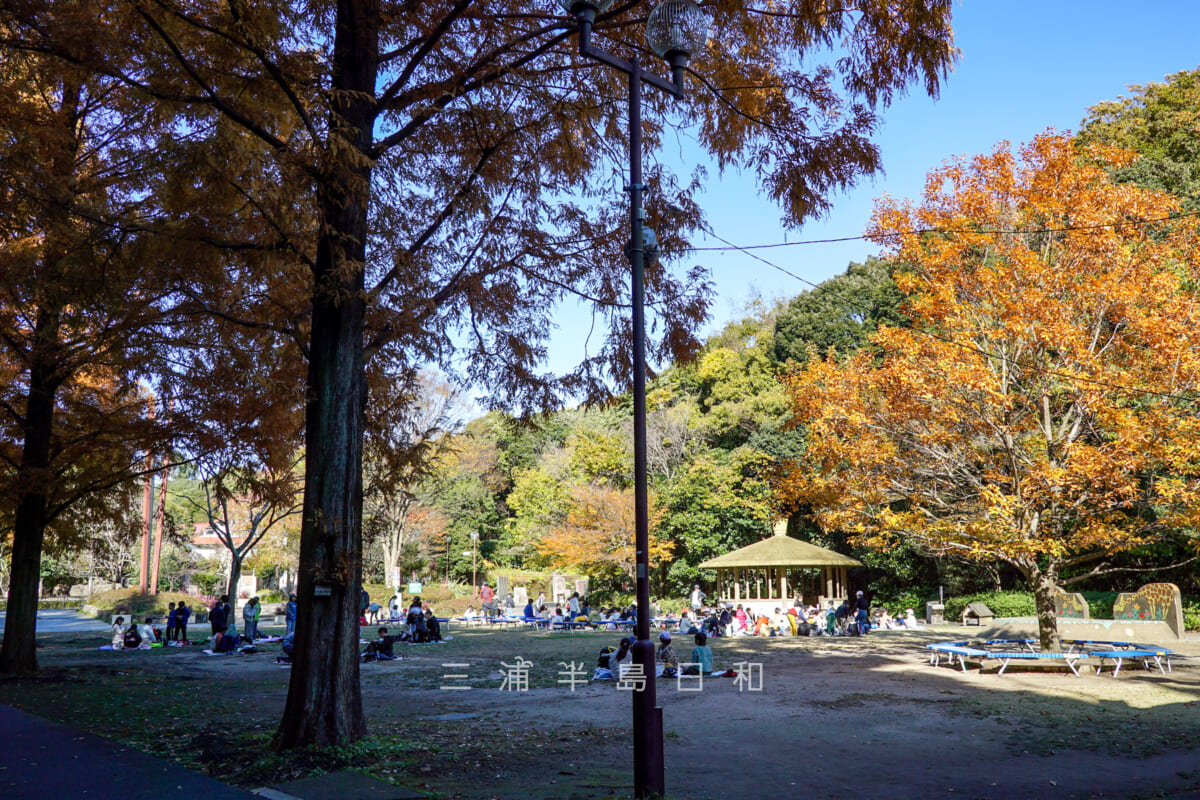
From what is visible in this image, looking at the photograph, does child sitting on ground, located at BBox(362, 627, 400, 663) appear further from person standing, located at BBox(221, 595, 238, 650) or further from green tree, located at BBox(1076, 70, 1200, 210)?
green tree, located at BBox(1076, 70, 1200, 210)

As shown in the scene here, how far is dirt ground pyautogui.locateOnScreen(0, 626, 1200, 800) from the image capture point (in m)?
7.60

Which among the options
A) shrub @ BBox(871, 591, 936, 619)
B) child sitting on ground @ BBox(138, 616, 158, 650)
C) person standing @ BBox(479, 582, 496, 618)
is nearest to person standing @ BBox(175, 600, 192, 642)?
child sitting on ground @ BBox(138, 616, 158, 650)

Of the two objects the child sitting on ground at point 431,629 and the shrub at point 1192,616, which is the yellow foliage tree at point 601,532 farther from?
the shrub at point 1192,616

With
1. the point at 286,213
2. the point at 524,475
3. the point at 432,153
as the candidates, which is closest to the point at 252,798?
the point at 286,213

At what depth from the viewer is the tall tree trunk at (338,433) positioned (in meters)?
8.59

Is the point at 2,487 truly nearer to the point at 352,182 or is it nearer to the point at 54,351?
the point at 54,351

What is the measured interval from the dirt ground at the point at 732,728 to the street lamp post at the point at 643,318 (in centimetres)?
63

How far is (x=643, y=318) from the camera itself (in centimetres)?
748

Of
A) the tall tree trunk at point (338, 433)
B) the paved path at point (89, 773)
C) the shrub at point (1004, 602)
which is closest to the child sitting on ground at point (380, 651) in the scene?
the paved path at point (89, 773)

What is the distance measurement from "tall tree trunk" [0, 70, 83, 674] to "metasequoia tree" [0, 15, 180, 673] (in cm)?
2

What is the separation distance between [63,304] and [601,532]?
27827mm

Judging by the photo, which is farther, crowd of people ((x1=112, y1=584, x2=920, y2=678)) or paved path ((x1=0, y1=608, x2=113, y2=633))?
paved path ((x1=0, y1=608, x2=113, y2=633))

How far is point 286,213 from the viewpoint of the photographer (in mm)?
8523

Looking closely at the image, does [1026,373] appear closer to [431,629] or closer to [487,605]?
[431,629]
